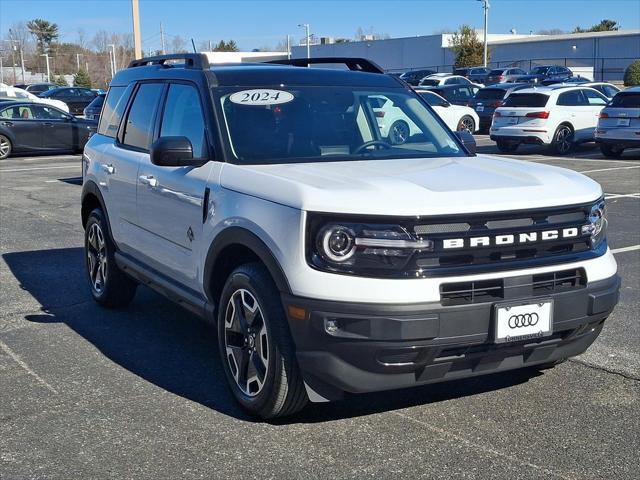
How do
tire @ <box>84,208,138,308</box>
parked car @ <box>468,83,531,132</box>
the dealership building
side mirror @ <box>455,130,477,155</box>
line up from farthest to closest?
the dealership building
parked car @ <box>468,83,531,132</box>
tire @ <box>84,208,138,308</box>
side mirror @ <box>455,130,477,155</box>

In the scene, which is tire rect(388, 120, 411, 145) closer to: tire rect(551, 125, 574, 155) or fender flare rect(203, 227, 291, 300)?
fender flare rect(203, 227, 291, 300)

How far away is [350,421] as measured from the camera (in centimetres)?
442

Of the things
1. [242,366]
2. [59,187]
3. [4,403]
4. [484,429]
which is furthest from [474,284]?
[59,187]

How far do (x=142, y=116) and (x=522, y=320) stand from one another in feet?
10.7

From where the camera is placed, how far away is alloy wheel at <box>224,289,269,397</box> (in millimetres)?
4293

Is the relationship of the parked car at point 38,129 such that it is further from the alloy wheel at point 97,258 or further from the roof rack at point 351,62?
the roof rack at point 351,62

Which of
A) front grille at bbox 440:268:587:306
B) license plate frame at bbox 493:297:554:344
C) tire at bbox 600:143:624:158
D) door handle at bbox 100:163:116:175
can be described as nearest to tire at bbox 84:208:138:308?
door handle at bbox 100:163:116:175

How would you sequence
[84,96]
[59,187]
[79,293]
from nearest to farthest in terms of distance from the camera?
[79,293], [59,187], [84,96]

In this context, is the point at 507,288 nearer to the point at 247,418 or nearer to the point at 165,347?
the point at 247,418

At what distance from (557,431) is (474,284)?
95cm

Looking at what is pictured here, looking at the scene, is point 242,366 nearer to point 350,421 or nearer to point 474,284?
point 350,421

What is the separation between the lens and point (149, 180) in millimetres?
5523

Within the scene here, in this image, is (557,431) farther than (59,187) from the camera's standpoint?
No

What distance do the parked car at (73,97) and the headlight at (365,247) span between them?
37.2 m
